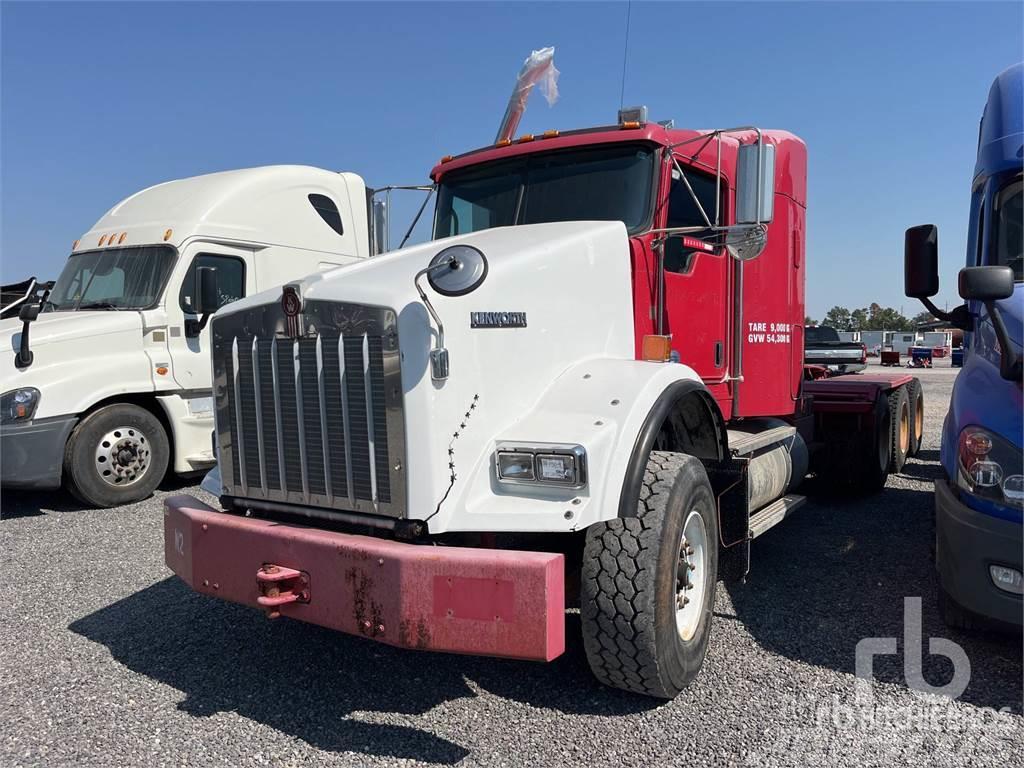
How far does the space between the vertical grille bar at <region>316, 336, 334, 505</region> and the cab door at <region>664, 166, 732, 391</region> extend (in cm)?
206

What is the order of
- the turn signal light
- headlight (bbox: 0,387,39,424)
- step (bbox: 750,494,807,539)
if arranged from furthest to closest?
headlight (bbox: 0,387,39,424) → step (bbox: 750,494,807,539) → the turn signal light

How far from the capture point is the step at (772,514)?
4.46m

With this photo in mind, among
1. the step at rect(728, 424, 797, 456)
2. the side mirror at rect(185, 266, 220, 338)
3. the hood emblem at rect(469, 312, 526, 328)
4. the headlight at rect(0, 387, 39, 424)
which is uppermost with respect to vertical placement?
the side mirror at rect(185, 266, 220, 338)

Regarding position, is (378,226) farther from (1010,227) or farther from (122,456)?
(1010,227)

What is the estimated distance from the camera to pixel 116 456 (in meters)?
7.24

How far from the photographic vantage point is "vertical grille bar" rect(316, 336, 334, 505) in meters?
3.22

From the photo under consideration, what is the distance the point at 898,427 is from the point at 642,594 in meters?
6.15

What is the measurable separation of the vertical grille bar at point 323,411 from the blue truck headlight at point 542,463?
2.38 ft

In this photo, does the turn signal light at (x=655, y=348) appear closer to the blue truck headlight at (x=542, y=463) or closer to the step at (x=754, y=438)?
the step at (x=754, y=438)

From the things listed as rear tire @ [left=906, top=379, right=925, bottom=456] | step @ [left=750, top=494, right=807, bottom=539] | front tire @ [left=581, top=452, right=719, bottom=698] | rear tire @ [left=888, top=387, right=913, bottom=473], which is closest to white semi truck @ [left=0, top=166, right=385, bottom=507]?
step @ [left=750, top=494, right=807, bottom=539]

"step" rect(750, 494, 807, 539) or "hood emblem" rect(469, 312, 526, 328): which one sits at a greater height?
"hood emblem" rect(469, 312, 526, 328)

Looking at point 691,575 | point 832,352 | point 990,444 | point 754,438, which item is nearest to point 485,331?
point 691,575

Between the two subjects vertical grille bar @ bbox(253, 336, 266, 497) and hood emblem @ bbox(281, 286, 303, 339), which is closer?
hood emblem @ bbox(281, 286, 303, 339)

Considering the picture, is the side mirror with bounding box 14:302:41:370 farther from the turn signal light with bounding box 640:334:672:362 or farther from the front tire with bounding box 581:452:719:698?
the front tire with bounding box 581:452:719:698
